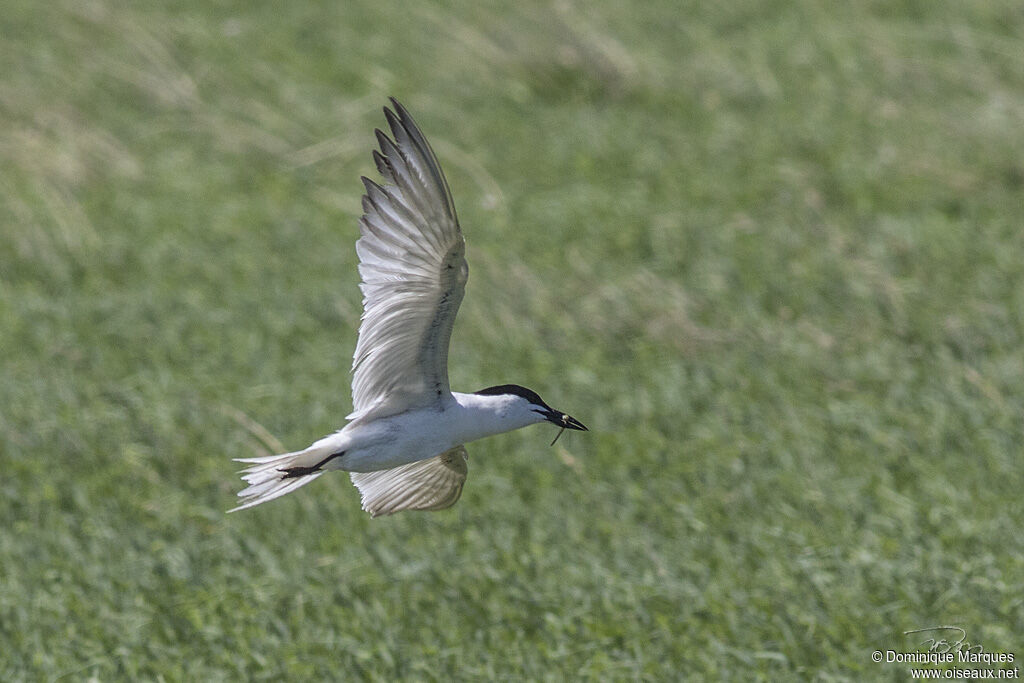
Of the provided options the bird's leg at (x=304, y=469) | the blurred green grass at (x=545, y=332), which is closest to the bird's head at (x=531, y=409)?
the bird's leg at (x=304, y=469)

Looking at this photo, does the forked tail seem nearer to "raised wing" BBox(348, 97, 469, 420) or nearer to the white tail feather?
the white tail feather

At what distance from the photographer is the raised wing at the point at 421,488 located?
4.87 metres

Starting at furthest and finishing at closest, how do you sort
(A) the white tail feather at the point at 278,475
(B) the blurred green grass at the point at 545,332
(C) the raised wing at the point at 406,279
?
(B) the blurred green grass at the point at 545,332 < (A) the white tail feather at the point at 278,475 < (C) the raised wing at the point at 406,279

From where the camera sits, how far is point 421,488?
4898 mm

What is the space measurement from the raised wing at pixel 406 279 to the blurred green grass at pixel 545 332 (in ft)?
7.18

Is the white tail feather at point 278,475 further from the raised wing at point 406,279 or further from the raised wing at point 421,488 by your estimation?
the raised wing at point 421,488

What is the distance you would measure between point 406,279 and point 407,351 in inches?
9.2

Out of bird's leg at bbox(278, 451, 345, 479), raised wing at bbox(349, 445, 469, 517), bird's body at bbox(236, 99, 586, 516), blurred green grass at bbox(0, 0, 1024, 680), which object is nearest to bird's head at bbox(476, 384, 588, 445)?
bird's body at bbox(236, 99, 586, 516)

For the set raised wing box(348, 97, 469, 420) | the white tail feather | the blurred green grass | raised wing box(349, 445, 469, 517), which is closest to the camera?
raised wing box(348, 97, 469, 420)

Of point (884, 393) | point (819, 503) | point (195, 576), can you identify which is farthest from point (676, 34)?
point (195, 576)

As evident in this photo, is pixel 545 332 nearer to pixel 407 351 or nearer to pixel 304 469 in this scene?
pixel 407 351

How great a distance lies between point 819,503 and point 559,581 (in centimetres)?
154

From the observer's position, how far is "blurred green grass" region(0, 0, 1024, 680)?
20.5 feet

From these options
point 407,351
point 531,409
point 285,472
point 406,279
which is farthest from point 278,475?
point 531,409
